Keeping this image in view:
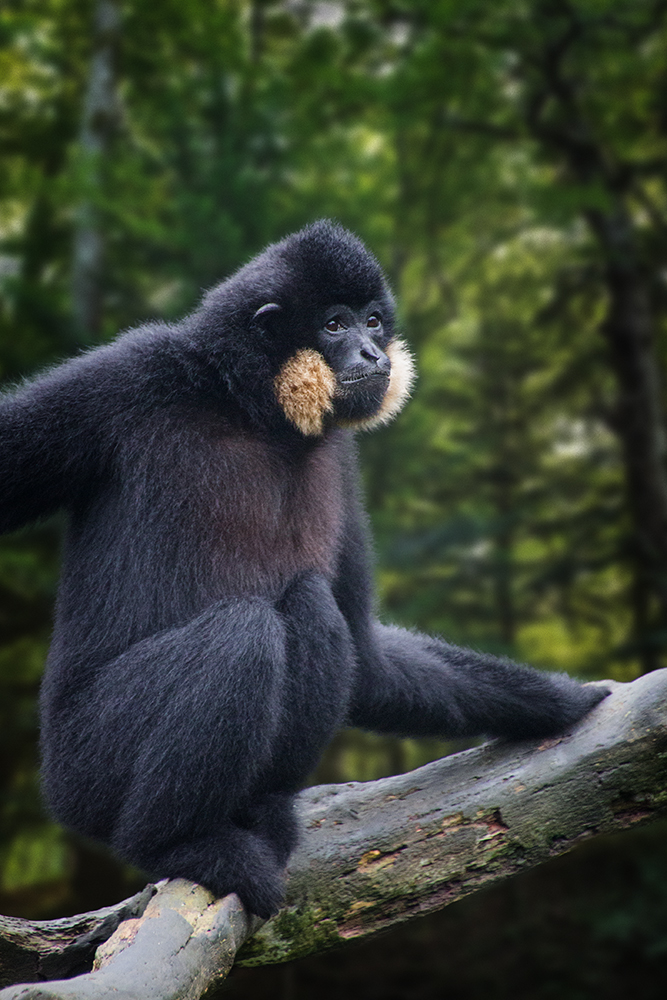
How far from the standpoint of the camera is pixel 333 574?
13.2 feet

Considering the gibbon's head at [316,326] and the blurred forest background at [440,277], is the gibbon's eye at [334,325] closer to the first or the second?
the gibbon's head at [316,326]

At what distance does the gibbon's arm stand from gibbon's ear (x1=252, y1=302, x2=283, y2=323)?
0.75 m

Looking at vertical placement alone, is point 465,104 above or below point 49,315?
above

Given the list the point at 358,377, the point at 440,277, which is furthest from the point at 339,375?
the point at 440,277

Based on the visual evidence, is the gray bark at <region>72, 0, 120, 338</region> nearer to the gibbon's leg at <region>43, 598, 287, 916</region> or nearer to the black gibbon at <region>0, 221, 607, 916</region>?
the black gibbon at <region>0, 221, 607, 916</region>

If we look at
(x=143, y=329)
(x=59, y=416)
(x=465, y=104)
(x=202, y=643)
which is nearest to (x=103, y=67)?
(x=465, y=104)

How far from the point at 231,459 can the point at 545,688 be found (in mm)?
1772

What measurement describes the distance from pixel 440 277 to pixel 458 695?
24.9 feet

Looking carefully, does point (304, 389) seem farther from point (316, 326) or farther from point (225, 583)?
point (225, 583)

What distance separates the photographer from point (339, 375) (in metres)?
3.86

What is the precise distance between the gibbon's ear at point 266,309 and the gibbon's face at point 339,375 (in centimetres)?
22

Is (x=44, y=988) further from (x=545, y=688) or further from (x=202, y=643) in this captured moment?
(x=545, y=688)

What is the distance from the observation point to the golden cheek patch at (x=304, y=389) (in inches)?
148

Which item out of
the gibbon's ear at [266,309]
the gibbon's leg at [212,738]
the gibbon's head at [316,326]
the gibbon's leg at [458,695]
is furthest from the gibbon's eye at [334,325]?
the gibbon's leg at [458,695]
